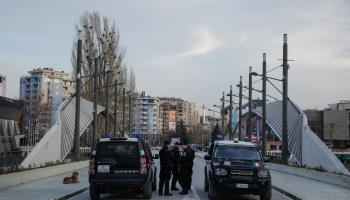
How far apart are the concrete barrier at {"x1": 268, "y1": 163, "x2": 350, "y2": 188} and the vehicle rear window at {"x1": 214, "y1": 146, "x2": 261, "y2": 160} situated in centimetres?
618

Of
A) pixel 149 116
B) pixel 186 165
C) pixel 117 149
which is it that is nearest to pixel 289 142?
Result: pixel 186 165

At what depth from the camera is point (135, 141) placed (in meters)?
16.6

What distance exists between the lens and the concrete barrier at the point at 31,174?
19692 mm

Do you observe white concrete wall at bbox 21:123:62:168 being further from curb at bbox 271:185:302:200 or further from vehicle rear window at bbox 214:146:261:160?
vehicle rear window at bbox 214:146:261:160

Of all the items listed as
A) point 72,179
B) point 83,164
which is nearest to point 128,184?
point 72,179

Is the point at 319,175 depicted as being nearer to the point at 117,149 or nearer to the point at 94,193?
the point at 117,149

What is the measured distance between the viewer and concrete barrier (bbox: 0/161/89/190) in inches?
775

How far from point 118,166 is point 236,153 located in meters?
3.76

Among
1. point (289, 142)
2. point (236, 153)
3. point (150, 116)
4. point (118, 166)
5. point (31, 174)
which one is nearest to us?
point (118, 166)

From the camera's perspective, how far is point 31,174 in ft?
76.5

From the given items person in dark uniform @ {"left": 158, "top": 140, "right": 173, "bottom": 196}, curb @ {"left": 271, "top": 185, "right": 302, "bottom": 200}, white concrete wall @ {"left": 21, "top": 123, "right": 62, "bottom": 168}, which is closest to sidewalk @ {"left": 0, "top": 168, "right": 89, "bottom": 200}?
person in dark uniform @ {"left": 158, "top": 140, "right": 173, "bottom": 196}

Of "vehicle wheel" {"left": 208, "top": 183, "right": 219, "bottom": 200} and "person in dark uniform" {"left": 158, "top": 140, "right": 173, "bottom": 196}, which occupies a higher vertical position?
"person in dark uniform" {"left": 158, "top": 140, "right": 173, "bottom": 196}

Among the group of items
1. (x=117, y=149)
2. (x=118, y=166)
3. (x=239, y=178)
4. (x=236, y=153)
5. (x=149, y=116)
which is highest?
(x=149, y=116)

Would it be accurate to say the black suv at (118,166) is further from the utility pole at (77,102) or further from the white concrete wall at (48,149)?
the white concrete wall at (48,149)
